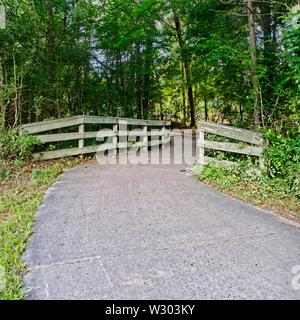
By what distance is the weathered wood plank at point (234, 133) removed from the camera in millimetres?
6855

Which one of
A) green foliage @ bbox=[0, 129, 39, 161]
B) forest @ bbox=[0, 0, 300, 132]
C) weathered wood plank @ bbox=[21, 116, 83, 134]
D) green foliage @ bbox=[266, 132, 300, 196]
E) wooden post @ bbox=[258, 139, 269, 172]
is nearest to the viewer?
green foliage @ bbox=[266, 132, 300, 196]

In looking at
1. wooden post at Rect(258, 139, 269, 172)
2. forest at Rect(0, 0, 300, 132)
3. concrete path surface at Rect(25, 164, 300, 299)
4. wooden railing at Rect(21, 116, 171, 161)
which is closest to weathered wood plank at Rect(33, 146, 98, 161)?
wooden railing at Rect(21, 116, 171, 161)

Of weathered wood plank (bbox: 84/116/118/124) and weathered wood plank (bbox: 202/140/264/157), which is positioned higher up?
weathered wood plank (bbox: 84/116/118/124)

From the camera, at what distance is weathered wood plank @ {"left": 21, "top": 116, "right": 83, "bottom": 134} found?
774cm

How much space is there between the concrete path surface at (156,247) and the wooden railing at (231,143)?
145cm

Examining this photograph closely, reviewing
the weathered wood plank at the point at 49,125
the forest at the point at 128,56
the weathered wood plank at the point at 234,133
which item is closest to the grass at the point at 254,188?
the weathered wood plank at the point at 234,133

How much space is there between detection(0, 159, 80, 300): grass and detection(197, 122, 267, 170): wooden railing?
125 inches

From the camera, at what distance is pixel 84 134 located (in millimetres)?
8969

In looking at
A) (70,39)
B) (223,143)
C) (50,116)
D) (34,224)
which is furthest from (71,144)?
(34,224)

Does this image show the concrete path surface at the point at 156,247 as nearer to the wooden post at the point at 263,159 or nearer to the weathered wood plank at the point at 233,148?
the wooden post at the point at 263,159

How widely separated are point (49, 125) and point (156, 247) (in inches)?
213

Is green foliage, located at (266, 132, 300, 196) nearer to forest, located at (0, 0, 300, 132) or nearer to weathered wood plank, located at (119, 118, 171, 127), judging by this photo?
forest, located at (0, 0, 300, 132)

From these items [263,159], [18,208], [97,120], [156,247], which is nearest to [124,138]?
[97,120]

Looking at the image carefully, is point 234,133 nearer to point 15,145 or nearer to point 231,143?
point 231,143
